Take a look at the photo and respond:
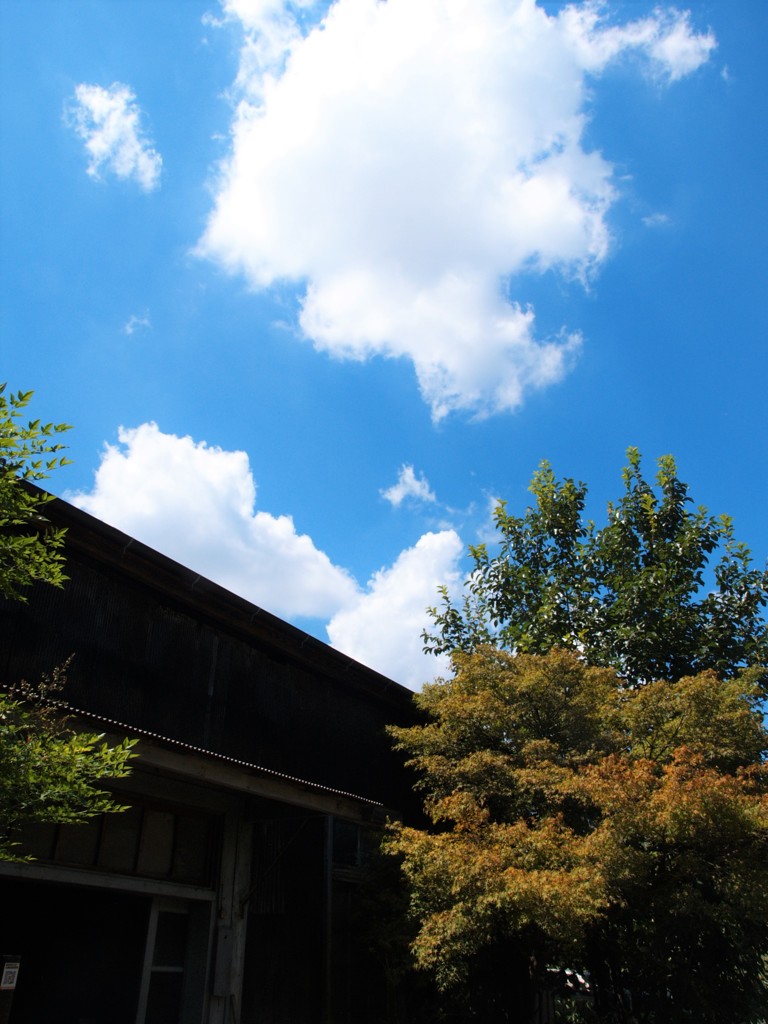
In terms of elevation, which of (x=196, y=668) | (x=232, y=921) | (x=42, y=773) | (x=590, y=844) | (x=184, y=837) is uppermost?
(x=196, y=668)

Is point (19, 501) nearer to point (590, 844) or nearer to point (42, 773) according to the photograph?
point (42, 773)

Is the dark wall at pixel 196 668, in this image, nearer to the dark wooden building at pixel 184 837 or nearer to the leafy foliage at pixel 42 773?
the dark wooden building at pixel 184 837

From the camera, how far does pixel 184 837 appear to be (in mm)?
9625

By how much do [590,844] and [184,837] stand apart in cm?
511

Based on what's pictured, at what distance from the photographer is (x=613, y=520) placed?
17.1 metres

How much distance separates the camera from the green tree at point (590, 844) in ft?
27.8

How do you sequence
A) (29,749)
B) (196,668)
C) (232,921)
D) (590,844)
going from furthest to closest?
(196,668)
(232,921)
(590,844)
(29,749)

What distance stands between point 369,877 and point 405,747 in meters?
1.97

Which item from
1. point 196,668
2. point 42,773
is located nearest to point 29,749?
point 42,773

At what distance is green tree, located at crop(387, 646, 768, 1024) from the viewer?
334 inches

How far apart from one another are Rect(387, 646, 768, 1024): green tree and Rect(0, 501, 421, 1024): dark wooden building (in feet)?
5.23

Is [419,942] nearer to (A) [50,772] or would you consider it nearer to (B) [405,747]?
(B) [405,747]

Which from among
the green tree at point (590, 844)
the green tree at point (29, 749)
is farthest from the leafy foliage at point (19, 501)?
the green tree at point (590, 844)

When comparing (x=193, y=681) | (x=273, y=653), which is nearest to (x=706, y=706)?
(x=273, y=653)
